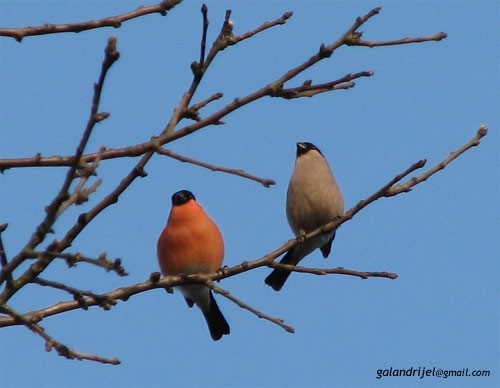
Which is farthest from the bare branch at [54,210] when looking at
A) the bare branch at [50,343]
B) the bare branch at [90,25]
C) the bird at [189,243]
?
the bird at [189,243]

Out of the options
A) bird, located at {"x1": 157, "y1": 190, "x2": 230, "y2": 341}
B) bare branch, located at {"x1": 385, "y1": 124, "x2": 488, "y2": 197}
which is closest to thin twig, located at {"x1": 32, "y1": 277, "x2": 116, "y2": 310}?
bare branch, located at {"x1": 385, "y1": 124, "x2": 488, "y2": 197}

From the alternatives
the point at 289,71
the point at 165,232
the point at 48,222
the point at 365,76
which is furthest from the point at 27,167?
the point at 165,232

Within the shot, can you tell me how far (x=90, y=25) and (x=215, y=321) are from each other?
4.34m

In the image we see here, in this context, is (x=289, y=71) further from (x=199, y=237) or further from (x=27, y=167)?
(x=199, y=237)

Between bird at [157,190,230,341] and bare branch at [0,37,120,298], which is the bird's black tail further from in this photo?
bare branch at [0,37,120,298]

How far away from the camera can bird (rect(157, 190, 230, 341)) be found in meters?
6.15

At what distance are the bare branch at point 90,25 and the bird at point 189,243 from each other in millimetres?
3366

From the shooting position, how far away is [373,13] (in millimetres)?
2883

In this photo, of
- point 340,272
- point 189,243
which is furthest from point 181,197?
point 340,272

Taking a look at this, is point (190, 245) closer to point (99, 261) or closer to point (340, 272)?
point (340, 272)

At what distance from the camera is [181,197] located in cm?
662

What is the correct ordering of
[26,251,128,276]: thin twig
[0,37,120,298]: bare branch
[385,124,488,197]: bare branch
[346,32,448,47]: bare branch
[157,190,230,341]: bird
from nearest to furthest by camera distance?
[0,37,120,298]: bare branch → [26,251,128,276]: thin twig → [346,32,448,47]: bare branch → [385,124,488,197]: bare branch → [157,190,230,341]: bird

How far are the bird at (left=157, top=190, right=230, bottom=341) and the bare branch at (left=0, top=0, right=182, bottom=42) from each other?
337cm

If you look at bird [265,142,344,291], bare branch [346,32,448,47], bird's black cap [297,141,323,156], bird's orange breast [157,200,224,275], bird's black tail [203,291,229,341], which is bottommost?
bare branch [346,32,448,47]
